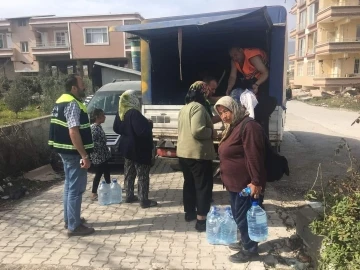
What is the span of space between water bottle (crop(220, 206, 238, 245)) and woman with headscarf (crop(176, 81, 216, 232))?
403 mm

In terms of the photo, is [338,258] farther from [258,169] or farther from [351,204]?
[258,169]

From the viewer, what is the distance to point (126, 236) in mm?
4320

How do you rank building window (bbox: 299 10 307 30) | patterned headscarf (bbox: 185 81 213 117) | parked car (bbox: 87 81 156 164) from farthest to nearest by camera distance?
building window (bbox: 299 10 307 30)
parked car (bbox: 87 81 156 164)
patterned headscarf (bbox: 185 81 213 117)

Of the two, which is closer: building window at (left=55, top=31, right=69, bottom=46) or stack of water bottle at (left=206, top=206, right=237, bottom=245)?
stack of water bottle at (left=206, top=206, right=237, bottom=245)

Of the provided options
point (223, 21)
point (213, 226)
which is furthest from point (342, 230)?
point (223, 21)

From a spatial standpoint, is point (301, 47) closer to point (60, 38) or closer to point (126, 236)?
point (60, 38)

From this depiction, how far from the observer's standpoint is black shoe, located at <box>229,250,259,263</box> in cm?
359

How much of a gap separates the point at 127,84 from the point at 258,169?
671 cm

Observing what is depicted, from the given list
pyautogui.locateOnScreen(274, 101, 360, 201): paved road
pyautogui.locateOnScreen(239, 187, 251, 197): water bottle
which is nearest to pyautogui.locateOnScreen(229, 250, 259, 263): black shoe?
pyautogui.locateOnScreen(239, 187, 251, 197): water bottle

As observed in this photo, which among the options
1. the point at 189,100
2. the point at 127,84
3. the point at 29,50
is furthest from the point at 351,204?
the point at 29,50

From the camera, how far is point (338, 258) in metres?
2.83

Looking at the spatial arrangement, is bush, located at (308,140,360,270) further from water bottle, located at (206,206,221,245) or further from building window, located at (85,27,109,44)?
building window, located at (85,27,109,44)

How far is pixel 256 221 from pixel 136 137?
219 cm

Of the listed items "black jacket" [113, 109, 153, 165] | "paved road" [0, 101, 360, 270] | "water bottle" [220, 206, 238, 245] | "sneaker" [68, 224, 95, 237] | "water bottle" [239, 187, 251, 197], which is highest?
"black jacket" [113, 109, 153, 165]
